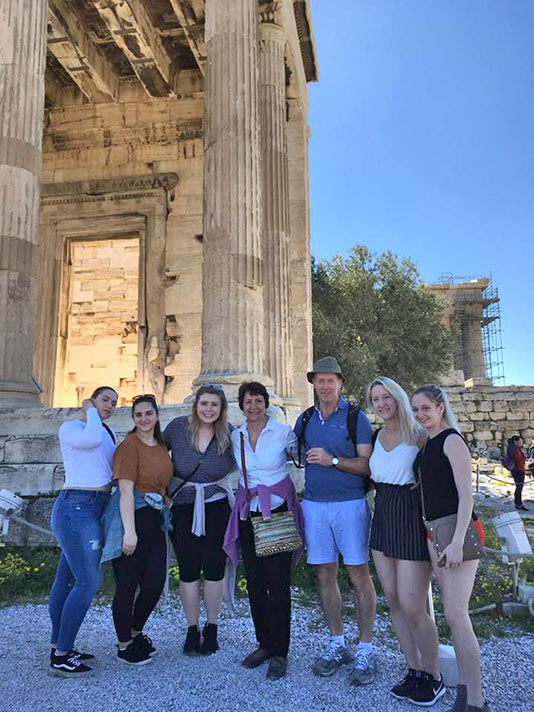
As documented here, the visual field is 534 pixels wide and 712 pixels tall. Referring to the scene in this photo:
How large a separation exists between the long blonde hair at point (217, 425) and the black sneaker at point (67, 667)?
1528mm

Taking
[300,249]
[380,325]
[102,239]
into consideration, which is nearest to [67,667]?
[300,249]

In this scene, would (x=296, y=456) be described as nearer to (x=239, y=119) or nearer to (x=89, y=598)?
(x=89, y=598)

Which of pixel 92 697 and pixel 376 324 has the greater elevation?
Answer: pixel 376 324

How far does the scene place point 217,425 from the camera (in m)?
4.20

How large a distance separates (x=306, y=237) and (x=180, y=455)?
11.1 m

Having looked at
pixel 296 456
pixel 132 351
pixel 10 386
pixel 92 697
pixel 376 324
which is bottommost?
pixel 92 697

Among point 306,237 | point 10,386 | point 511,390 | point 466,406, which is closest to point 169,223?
point 306,237

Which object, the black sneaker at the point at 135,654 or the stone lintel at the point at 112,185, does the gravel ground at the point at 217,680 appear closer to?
the black sneaker at the point at 135,654

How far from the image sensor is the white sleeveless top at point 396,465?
11.3 feet

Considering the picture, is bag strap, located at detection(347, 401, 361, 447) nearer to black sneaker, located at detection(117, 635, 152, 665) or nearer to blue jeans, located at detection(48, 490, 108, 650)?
blue jeans, located at detection(48, 490, 108, 650)

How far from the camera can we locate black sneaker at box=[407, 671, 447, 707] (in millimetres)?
3225

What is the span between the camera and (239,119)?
9125 mm

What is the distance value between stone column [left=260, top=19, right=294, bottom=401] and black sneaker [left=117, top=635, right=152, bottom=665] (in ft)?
25.8

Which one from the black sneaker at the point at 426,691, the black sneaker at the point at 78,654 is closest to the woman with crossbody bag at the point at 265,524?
the black sneaker at the point at 426,691
